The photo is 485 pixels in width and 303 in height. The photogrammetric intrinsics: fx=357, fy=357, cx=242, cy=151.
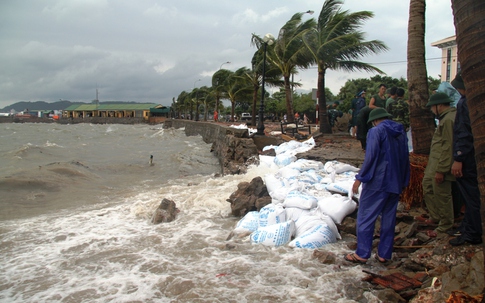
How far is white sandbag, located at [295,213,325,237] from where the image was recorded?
14.1 feet

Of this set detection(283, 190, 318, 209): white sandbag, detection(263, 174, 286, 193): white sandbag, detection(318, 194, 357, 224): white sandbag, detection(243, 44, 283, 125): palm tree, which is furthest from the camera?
detection(243, 44, 283, 125): palm tree

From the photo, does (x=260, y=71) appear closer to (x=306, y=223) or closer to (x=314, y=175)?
(x=314, y=175)

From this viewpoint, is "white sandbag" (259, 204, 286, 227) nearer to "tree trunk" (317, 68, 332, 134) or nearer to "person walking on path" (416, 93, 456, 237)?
"person walking on path" (416, 93, 456, 237)

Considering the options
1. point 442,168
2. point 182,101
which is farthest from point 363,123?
point 182,101

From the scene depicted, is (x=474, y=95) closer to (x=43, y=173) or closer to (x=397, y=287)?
(x=397, y=287)

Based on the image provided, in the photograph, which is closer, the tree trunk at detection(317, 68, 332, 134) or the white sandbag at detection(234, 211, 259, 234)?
the white sandbag at detection(234, 211, 259, 234)

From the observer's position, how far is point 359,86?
4819cm

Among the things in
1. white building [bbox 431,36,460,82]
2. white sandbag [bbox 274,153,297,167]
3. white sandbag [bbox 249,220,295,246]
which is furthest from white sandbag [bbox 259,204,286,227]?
white building [bbox 431,36,460,82]

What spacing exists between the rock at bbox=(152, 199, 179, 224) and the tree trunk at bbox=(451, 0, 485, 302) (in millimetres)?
4324

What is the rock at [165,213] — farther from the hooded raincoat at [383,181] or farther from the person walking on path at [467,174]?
the person walking on path at [467,174]

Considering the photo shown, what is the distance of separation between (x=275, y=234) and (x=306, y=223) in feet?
1.46

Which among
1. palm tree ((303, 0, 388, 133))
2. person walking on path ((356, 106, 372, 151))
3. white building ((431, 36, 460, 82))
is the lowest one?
person walking on path ((356, 106, 372, 151))

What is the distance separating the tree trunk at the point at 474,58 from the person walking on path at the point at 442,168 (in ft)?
5.29

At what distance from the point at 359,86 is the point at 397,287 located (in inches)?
1915
